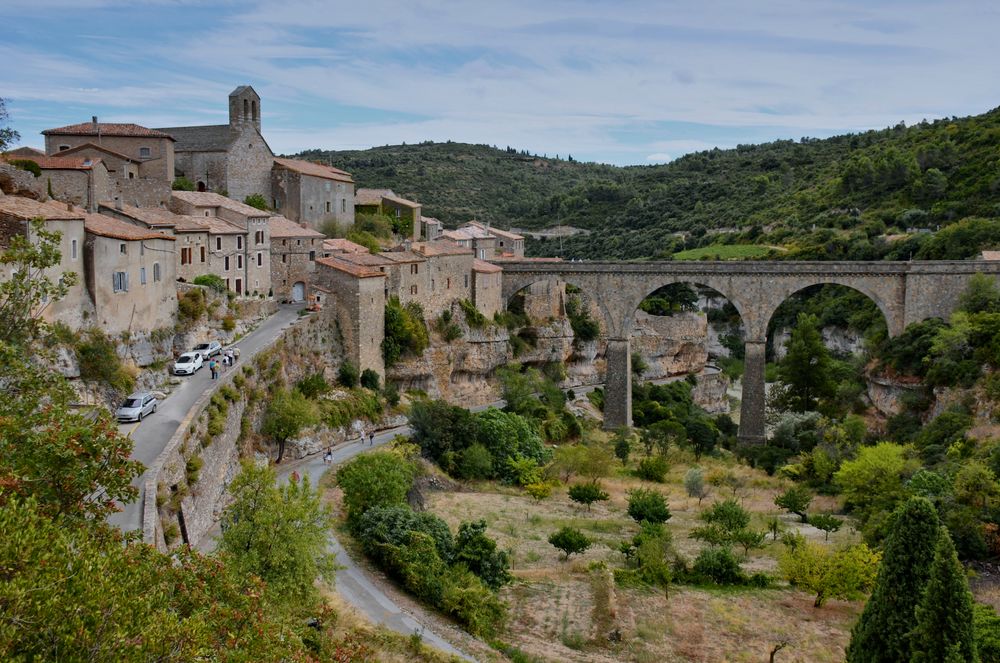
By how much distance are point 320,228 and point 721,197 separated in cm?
6859

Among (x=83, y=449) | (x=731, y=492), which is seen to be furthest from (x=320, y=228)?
(x=83, y=449)

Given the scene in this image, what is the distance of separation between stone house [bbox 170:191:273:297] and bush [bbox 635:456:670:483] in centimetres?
1980

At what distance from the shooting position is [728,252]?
265ft

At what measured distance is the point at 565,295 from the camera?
62.2 meters

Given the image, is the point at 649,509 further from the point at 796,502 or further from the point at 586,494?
the point at 796,502

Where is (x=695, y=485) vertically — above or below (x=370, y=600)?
below

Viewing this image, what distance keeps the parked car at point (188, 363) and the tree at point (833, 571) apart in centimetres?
2065

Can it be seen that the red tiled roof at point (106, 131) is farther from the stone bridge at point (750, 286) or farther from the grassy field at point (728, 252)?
the grassy field at point (728, 252)

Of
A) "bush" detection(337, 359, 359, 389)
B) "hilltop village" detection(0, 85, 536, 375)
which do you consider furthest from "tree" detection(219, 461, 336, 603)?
"bush" detection(337, 359, 359, 389)

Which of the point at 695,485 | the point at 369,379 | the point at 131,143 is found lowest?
the point at 695,485

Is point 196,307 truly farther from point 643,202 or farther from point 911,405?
point 643,202

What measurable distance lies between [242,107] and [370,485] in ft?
100

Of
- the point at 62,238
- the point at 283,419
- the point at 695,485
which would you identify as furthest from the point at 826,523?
the point at 62,238

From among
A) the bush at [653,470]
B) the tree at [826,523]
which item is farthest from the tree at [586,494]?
the tree at [826,523]
